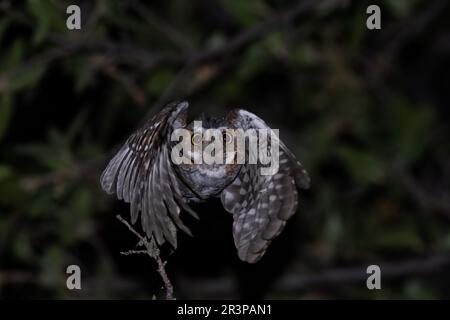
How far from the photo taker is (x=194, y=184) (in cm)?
320

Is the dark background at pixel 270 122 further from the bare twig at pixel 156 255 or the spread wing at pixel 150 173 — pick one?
the bare twig at pixel 156 255

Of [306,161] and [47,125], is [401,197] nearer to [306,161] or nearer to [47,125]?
[306,161]

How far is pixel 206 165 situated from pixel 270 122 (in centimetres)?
281

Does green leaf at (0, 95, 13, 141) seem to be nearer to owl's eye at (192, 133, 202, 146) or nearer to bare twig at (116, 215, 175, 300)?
owl's eye at (192, 133, 202, 146)

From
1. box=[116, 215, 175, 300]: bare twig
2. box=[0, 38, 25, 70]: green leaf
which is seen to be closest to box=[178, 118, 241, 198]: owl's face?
box=[116, 215, 175, 300]: bare twig

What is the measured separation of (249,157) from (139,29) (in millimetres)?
1895

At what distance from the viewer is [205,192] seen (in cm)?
325

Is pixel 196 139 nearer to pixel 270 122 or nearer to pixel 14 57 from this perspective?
pixel 14 57

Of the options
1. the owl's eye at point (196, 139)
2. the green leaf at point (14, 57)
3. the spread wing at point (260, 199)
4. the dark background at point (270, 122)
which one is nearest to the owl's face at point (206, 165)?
the owl's eye at point (196, 139)

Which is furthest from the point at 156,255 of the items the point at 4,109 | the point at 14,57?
the point at 14,57

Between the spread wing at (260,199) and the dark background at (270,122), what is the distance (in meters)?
1.33

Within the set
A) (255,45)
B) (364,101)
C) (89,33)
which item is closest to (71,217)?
(89,33)

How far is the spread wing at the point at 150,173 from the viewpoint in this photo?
9.81 feet

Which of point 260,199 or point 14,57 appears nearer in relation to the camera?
point 260,199
